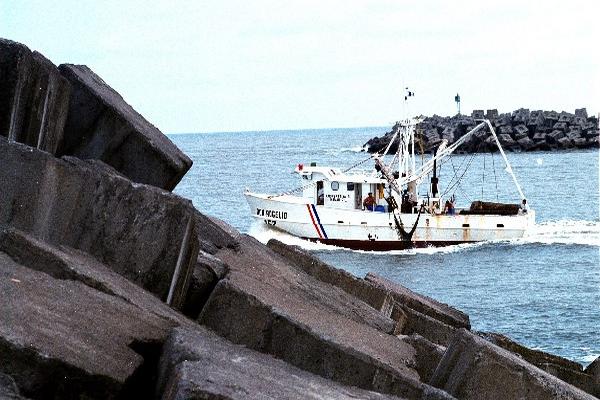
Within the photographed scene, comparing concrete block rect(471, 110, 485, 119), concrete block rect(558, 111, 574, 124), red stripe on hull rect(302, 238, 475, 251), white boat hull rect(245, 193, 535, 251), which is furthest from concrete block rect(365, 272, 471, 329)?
concrete block rect(471, 110, 485, 119)

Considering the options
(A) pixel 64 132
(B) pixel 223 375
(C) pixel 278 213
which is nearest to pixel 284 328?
(B) pixel 223 375

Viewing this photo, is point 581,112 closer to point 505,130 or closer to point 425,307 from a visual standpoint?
point 505,130

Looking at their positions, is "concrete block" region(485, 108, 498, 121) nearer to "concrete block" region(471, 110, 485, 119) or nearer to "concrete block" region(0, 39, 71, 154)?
"concrete block" region(471, 110, 485, 119)

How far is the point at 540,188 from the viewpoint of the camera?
60875mm

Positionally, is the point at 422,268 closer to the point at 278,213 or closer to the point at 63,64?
the point at 278,213

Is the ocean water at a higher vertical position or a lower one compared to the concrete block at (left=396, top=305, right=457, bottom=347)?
lower

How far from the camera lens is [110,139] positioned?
8352 mm

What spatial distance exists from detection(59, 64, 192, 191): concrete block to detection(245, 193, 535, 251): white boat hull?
2568 cm

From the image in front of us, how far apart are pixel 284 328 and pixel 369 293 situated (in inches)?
158

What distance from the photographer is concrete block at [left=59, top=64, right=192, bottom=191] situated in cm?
834

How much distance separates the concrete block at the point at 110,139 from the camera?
328 inches

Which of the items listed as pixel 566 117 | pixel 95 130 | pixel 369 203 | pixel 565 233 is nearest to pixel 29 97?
pixel 95 130

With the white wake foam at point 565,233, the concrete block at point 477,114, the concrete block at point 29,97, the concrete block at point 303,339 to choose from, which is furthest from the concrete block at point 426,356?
the concrete block at point 477,114

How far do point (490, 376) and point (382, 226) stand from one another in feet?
91.1
